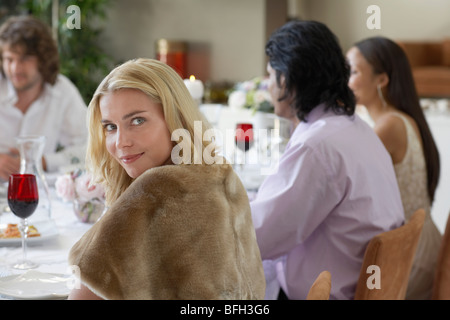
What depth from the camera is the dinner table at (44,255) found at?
4.18ft

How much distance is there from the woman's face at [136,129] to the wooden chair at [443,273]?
1187 mm

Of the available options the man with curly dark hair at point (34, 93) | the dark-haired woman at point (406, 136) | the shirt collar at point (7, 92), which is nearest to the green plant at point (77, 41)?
the man with curly dark hair at point (34, 93)

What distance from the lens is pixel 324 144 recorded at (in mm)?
1663

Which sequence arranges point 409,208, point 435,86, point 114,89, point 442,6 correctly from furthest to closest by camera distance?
1. point 442,6
2. point 435,86
3. point 409,208
4. point 114,89

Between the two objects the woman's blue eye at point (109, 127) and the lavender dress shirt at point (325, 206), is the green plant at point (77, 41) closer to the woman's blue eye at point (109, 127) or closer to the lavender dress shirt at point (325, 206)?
the lavender dress shirt at point (325, 206)

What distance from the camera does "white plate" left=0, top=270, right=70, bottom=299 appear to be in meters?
1.25

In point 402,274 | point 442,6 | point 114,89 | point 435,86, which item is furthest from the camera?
point 442,6

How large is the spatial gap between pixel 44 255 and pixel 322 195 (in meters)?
0.74

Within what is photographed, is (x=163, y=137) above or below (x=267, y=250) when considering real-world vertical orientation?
above
